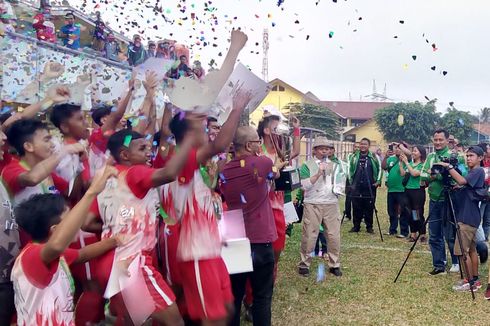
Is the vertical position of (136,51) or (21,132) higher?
(136,51)

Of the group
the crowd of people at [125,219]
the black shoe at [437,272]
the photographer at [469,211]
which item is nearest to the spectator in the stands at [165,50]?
the crowd of people at [125,219]

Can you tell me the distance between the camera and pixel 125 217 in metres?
3.11

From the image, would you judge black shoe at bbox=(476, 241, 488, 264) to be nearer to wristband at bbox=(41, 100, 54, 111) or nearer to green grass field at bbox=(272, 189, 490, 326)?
green grass field at bbox=(272, 189, 490, 326)

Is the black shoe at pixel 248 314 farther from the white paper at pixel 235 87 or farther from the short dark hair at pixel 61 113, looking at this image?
the short dark hair at pixel 61 113

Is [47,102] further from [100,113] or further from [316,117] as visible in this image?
[316,117]

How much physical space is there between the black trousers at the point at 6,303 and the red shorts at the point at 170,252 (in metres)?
1.08

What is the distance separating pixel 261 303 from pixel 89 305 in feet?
4.64

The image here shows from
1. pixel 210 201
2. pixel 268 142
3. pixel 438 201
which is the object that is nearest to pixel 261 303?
pixel 210 201

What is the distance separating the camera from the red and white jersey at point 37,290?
251cm

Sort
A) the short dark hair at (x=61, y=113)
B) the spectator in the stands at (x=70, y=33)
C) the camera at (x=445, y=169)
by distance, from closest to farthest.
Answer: the short dark hair at (x=61, y=113)
the camera at (x=445, y=169)
the spectator in the stands at (x=70, y=33)

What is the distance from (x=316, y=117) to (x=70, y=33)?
31501mm

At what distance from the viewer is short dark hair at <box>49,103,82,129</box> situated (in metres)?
3.86

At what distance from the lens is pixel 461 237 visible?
612 cm

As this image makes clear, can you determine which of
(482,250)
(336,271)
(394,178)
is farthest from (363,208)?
(336,271)
